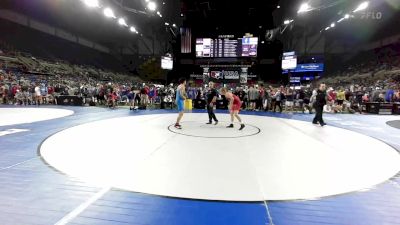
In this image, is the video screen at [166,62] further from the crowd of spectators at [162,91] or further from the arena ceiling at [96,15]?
the crowd of spectators at [162,91]

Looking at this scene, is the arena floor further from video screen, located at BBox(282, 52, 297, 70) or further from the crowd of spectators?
video screen, located at BBox(282, 52, 297, 70)

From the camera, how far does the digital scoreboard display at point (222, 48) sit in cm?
2670

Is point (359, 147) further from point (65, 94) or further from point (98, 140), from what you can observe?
point (65, 94)

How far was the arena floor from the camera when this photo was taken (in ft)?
9.32

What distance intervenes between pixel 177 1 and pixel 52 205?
2361 cm

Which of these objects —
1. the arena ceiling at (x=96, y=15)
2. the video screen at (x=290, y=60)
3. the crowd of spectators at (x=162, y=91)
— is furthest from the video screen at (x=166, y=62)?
the video screen at (x=290, y=60)

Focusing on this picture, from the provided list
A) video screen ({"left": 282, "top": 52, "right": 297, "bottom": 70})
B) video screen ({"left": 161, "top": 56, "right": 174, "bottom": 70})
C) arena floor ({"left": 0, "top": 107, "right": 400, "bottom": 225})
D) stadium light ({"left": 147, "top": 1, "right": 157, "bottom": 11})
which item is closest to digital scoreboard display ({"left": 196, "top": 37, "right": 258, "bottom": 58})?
video screen ({"left": 161, "top": 56, "right": 174, "bottom": 70})

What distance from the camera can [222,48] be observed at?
88.1 feet

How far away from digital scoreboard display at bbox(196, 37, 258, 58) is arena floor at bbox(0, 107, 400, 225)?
2104 centimetres

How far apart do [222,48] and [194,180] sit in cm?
2421

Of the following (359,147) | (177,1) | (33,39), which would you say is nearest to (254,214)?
(359,147)

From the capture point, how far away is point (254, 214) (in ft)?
9.39

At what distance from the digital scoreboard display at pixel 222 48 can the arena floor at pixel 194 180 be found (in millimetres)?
21045

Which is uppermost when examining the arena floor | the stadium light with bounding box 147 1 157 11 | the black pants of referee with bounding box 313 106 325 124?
the stadium light with bounding box 147 1 157 11
